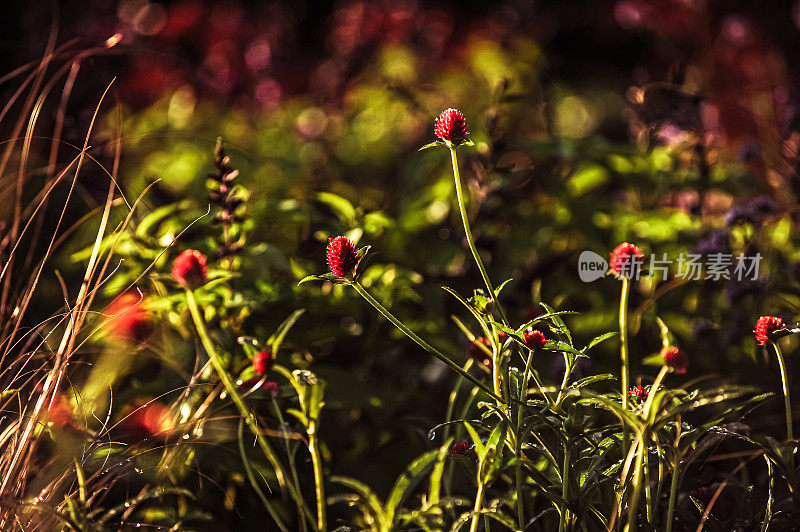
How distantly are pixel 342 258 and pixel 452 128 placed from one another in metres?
0.16

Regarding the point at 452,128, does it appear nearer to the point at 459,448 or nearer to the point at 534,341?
the point at 534,341

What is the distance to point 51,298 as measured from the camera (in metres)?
1.41

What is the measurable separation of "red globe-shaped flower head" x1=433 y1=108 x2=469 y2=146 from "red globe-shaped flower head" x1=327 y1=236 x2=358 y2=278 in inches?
5.5

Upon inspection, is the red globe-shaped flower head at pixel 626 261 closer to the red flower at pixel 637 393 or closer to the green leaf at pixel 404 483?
the red flower at pixel 637 393

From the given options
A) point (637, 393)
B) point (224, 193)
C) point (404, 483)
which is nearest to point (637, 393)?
point (637, 393)

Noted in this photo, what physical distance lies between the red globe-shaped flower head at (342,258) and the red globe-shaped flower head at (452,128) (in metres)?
0.14

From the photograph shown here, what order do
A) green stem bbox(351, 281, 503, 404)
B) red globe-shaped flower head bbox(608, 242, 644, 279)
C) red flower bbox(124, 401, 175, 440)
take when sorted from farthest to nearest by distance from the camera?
red flower bbox(124, 401, 175, 440) < red globe-shaped flower head bbox(608, 242, 644, 279) < green stem bbox(351, 281, 503, 404)

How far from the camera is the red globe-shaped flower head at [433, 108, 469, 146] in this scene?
27.9 inches

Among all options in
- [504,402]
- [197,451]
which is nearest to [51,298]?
[197,451]

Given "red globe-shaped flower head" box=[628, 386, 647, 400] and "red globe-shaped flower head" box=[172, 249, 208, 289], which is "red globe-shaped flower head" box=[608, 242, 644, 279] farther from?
"red globe-shaped flower head" box=[172, 249, 208, 289]

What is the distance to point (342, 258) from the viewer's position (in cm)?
68

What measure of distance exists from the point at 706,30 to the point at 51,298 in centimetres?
246

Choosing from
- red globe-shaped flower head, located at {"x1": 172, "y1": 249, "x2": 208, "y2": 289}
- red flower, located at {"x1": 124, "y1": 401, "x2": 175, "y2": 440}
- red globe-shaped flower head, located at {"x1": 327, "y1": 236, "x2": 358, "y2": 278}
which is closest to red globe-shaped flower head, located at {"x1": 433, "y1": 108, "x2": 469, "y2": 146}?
red globe-shaped flower head, located at {"x1": 327, "y1": 236, "x2": 358, "y2": 278}

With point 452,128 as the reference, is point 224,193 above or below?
below
